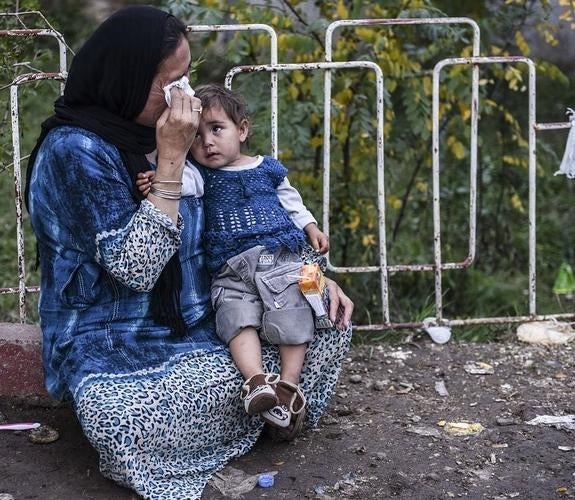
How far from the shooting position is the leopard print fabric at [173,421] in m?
3.02

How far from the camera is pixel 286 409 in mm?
3270

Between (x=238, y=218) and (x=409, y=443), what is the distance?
3.18 ft

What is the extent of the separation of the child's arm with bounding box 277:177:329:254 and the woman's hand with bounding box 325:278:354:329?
14cm

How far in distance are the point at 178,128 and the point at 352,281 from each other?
2.17m

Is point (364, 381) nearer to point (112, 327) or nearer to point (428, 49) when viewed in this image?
point (112, 327)

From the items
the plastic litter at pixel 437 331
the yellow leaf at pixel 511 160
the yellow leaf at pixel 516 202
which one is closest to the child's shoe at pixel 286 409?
the plastic litter at pixel 437 331

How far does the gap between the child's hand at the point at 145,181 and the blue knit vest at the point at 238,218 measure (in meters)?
0.37

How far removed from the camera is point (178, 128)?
10.0 feet

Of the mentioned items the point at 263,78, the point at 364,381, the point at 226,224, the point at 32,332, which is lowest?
the point at 364,381

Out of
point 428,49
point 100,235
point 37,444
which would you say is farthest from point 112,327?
point 428,49

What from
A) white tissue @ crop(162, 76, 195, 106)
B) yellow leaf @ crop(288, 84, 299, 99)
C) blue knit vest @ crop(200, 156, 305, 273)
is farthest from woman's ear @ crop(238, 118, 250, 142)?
yellow leaf @ crop(288, 84, 299, 99)

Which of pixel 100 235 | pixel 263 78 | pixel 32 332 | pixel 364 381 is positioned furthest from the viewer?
pixel 263 78

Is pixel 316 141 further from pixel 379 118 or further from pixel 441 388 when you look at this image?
pixel 441 388

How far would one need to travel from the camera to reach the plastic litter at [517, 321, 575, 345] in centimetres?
452
